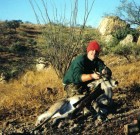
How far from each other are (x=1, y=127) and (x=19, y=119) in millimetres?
624

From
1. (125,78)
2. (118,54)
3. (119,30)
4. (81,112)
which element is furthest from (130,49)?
(81,112)

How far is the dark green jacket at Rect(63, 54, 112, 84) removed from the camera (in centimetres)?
699

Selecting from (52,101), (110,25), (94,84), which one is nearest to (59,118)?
(94,84)

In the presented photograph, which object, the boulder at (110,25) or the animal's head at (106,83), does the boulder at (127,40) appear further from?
the animal's head at (106,83)

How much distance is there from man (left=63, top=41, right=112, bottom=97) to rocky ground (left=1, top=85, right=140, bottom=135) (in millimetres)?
692

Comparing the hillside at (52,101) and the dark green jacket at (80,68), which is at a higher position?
the dark green jacket at (80,68)

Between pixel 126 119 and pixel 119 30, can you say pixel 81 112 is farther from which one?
A: pixel 119 30

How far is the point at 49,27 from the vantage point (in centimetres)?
Result: 1083

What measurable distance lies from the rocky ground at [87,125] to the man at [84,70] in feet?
2.27

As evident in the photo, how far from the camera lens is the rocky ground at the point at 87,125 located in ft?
20.1

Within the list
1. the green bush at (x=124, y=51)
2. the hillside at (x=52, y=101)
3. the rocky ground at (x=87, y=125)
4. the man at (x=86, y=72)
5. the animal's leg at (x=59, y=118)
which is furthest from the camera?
the green bush at (x=124, y=51)

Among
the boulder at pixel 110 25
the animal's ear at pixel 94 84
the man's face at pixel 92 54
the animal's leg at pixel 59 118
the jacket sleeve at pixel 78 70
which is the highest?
the boulder at pixel 110 25

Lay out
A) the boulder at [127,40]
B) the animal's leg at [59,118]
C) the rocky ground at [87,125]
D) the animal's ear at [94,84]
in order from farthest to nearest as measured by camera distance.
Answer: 1. the boulder at [127,40]
2. the animal's ear at [94,84]
3. the animal's leg at [59,118]
4. the rocky ground at [87,125]

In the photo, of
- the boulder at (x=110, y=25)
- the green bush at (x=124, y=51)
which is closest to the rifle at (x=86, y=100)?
the green bush at (x=124, y=51)
